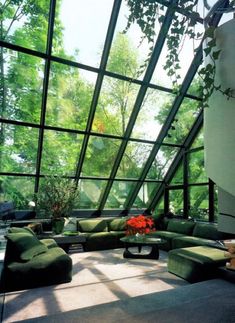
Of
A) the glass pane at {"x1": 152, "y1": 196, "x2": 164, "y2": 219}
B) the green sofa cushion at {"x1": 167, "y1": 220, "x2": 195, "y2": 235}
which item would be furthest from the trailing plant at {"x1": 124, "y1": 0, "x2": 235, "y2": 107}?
the glass pane at {"x1": 152, "y1": 196, "x2": 164, "y2": 219}

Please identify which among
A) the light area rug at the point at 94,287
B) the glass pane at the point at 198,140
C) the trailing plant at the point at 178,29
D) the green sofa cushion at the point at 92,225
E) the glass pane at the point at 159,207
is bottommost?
the light area rug at the point at 94,287

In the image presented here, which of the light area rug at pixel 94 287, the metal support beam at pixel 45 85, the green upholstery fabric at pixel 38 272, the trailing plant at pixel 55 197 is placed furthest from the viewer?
the trailing plant at pixel 55 197

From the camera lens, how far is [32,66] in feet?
16.8

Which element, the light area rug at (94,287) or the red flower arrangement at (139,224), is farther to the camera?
the red flower arrangement at (139,224)

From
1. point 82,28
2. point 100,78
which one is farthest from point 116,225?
point 82,28

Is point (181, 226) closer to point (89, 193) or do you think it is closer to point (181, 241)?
point (181, 241)

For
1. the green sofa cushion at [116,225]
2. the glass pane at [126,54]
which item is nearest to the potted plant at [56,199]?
the green sofa cushion at [116,225]

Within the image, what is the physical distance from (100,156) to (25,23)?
11.4 feet

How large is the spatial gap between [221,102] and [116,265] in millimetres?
4426

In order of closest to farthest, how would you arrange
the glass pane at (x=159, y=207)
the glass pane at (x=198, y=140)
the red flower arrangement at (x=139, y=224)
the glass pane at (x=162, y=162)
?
the red flower arrangement at (x=139, y=224) → the glass pane at (x=198, y=140) → the glass pane at (x=162, y=162) → the glass pane at (x=159, y=207)

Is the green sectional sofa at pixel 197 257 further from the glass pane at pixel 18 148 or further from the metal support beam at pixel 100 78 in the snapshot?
the glass pane at pixel 18 148

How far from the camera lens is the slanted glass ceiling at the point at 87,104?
4.85 m

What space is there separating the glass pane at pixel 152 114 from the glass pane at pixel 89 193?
1732mm

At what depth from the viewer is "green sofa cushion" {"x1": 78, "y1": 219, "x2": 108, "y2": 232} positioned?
21.8 ft
